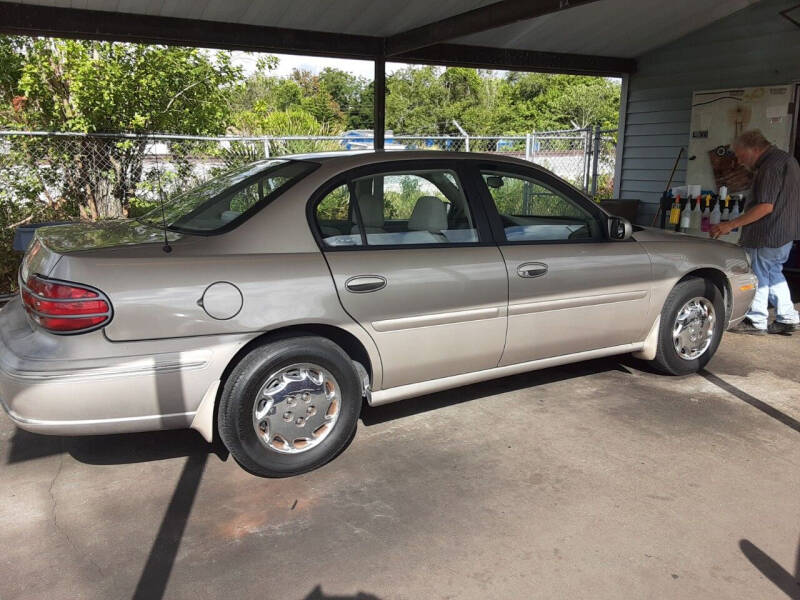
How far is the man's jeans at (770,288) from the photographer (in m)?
6.25

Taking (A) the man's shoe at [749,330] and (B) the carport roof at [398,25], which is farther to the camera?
(A) the man's shoe at [749,330]

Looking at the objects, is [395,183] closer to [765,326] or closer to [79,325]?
[79,325]

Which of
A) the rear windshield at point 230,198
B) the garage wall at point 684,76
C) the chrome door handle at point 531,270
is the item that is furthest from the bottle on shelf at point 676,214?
the rear windshield at point 230,198

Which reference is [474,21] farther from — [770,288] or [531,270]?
[770,288]

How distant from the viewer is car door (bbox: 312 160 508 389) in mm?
3609

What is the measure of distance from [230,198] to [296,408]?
1269 millimetres

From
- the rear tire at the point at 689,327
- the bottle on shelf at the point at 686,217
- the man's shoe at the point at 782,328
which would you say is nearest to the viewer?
the rear tire at the point at 689,327

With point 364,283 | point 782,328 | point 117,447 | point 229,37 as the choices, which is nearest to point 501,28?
point 229,37

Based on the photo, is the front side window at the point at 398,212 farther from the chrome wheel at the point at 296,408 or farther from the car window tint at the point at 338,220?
the chrome wheel at the point at 296,408

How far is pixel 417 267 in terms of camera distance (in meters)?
3.74

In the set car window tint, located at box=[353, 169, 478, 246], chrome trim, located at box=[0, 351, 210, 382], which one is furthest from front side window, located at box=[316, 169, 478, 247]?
chrome trim, located at box=[0, 351, 210, 382]

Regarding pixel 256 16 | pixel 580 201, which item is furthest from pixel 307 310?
pixel 256 16

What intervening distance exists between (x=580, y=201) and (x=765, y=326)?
10.00 feet

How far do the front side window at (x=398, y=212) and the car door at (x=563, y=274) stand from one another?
0.71ft
